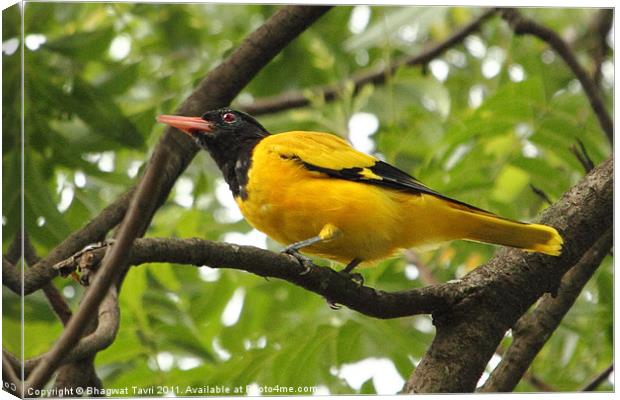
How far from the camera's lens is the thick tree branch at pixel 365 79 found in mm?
6176

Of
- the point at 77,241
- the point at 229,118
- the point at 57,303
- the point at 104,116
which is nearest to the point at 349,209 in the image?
the point at 229,118

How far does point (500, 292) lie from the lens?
416 centimetres

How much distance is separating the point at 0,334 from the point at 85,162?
126 centimetres

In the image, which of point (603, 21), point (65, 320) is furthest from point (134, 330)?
point (603, 21)

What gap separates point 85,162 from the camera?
5.12m

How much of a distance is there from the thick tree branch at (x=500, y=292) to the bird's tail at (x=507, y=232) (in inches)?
2.9

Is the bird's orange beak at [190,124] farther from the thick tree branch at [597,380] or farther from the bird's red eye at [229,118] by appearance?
the thick tree branch at [597,380]

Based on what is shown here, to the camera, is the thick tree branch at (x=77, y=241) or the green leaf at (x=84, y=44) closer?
the thick tree branch at (x=77, y=241)

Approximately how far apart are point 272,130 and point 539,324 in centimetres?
212

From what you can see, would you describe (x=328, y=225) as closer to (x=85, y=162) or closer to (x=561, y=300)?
(x=561, y=300)

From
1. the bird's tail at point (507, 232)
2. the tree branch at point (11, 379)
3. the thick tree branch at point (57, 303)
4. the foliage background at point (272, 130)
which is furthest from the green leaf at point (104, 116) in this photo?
the bird's tail at point (507, 232)

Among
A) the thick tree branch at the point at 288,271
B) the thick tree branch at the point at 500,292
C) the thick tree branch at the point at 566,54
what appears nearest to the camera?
the thick tree branch at the point at 288,271

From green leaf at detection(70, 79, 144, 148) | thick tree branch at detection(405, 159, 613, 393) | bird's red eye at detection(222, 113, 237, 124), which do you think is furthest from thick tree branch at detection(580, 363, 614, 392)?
green leaf at detection(70, 79, 144, 148)

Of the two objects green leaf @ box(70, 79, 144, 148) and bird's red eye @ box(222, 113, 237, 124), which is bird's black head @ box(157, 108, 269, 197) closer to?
bird's red eye @ box(222, 113, 237, 124)
